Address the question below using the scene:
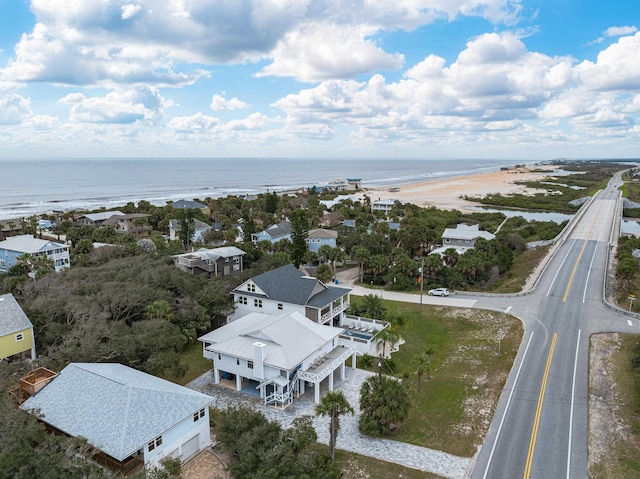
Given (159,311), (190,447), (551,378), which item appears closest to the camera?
(190,447)

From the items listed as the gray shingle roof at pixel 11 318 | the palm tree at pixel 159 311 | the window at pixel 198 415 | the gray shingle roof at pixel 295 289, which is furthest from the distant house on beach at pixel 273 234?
the window at pixel 198 415

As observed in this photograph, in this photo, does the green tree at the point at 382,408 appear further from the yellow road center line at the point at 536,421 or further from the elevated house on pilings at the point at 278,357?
the yellow road center line at the point at 536,421

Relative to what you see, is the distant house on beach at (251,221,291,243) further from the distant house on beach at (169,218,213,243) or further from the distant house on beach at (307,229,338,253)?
the distant house on beach at (169,218,213,243)

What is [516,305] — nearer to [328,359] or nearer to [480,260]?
[480,260]

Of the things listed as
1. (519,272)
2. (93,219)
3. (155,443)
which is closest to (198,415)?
(155,443)

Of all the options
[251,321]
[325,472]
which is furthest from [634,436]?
[251,321]

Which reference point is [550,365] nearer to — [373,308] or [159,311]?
[373,308]

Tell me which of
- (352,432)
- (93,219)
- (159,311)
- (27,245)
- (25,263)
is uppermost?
(27,245)
